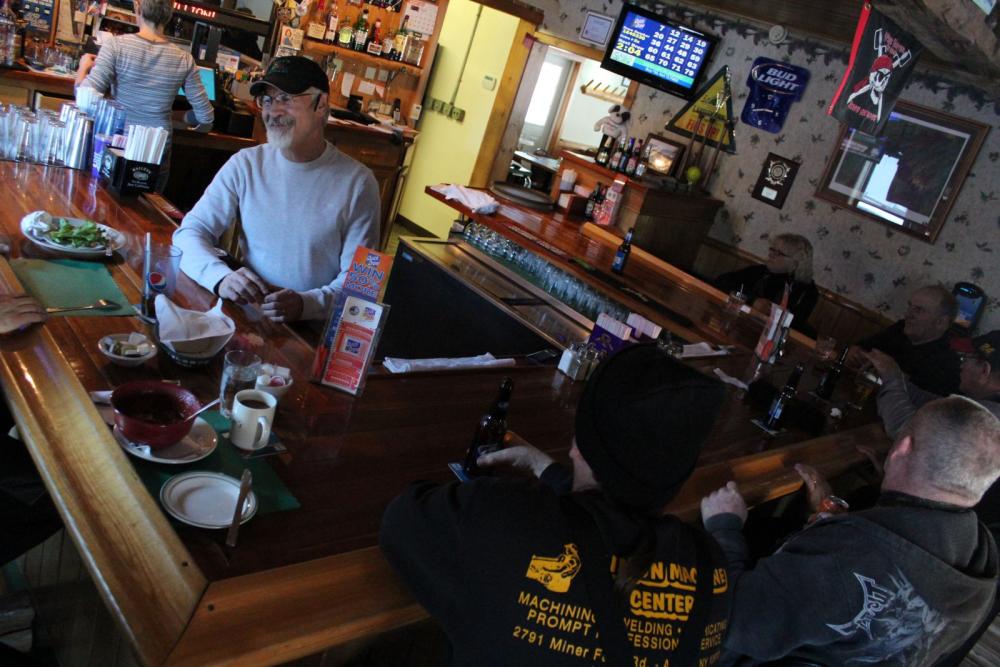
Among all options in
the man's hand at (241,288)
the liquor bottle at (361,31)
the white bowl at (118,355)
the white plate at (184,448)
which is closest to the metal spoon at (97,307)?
the white bowl at (118,355)

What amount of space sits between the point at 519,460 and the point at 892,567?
3.14 feet

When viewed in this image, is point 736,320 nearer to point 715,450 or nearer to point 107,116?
point 715,450

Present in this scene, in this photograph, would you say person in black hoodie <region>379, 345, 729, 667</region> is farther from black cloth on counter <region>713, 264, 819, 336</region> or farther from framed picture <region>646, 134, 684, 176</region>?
framed picture <region>646, 134, 684, 176</region>

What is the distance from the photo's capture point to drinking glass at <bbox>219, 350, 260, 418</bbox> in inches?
66.4

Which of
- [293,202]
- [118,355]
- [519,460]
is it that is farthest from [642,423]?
[293,202]

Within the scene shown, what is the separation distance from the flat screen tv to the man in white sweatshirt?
4.15m

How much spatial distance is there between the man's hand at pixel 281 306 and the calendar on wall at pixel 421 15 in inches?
231

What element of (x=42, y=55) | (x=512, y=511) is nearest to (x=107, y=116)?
(x=42, y=55)

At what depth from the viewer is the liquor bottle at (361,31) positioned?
698 cm

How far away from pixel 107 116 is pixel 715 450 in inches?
116

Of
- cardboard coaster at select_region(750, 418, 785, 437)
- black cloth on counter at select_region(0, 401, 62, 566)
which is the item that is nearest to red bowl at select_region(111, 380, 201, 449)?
black cloth on counter at select_region(0, 401, 62, 566)

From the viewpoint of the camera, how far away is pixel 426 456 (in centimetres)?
180

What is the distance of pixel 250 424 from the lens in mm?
1582

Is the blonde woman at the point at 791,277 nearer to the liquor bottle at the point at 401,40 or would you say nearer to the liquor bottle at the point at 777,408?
the liquor bottle at the point at 777,408
